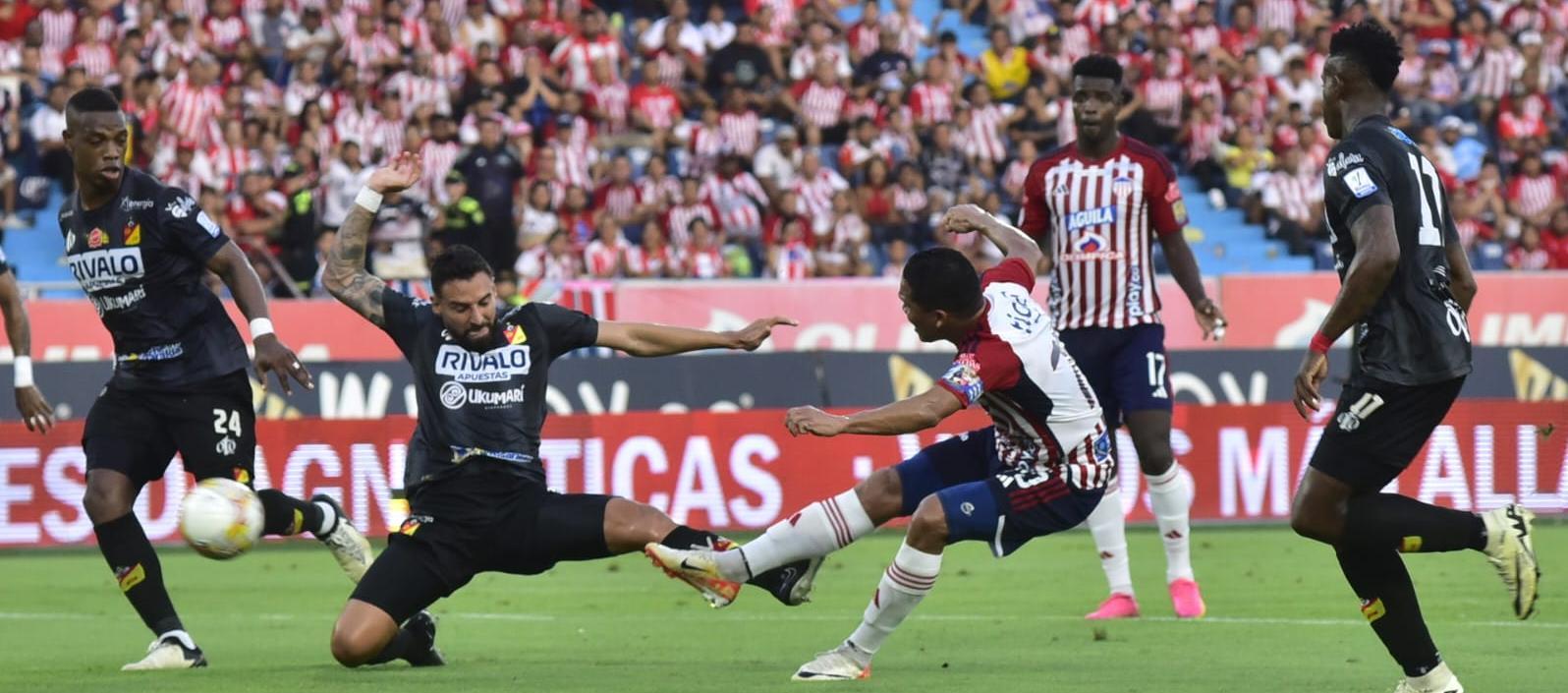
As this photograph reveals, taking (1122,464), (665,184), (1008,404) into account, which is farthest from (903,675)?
(665,184)

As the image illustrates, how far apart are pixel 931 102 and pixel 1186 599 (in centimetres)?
1537

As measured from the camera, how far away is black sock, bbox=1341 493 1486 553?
7.64 metres

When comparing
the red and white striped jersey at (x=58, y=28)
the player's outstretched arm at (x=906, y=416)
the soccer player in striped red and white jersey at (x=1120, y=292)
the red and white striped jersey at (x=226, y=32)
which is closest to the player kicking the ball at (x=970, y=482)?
the player's outstretched arm at (x=906, y=416)

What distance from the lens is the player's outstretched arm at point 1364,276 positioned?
732cm

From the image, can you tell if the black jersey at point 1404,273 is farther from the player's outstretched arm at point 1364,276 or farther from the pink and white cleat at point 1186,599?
the pink and white cleat at point 1186,599

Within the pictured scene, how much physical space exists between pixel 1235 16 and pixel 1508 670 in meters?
20.0

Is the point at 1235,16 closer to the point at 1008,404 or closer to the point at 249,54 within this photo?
the point at 249,54

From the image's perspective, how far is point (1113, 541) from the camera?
1101 centimetres

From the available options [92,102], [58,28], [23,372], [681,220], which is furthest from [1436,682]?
[58,28]

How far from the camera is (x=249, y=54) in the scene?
24.1m

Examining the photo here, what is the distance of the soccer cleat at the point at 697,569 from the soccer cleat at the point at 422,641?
1.28 metres

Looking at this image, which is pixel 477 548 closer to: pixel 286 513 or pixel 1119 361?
pixel 286 513

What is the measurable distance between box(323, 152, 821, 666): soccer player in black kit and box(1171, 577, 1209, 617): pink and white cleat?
3.04m

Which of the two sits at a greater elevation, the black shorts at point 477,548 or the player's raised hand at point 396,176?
the player's raised hand at point 396,176
